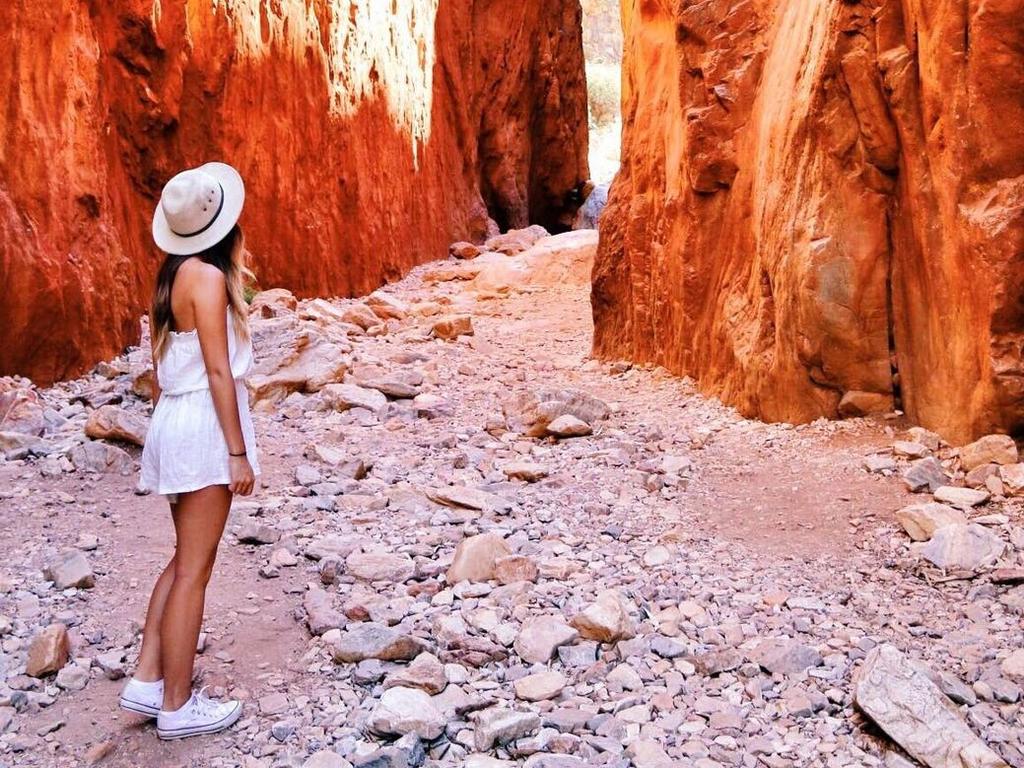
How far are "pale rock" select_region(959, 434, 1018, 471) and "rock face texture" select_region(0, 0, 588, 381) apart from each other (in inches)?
212

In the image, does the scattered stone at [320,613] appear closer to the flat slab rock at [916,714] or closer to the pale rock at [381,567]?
the pale rock at [381,567]

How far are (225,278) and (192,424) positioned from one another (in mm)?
415

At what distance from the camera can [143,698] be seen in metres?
2.72

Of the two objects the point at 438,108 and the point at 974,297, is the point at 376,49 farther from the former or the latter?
the point at 974,297

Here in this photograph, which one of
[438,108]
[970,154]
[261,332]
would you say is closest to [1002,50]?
[970,154]

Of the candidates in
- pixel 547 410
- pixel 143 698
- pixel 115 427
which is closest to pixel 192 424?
pixel 143 698

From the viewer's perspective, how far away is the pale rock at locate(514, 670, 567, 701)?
2816mm

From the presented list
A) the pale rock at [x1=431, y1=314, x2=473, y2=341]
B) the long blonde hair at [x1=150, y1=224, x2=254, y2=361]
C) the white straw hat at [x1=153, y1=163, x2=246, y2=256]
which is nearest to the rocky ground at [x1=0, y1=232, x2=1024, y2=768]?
the long blonde hair at [x1=150, y1=224, x2=254, y2=361]

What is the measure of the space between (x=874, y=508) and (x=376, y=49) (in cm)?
1108

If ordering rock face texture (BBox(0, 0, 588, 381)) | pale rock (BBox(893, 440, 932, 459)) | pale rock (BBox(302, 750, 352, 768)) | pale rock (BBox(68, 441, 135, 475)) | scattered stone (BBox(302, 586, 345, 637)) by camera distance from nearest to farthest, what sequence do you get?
pale rock (BBox(302, 750, 352, 768)), scattered stone (BBox(302, 586, 345, 637)), pale rock (BBox(893, 440, 932, 459)), pale rock (BBox(68, 441, 135, 475)), rock face texture (BBox(0, 0, 588, 381))

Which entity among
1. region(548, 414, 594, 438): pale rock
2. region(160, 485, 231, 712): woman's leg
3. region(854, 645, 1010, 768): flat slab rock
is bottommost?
region(548, 414, 594, 438): pale rock

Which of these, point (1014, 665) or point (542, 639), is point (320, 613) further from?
point (1014, 665)

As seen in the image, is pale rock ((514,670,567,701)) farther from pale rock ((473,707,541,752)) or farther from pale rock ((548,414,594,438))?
pale rock ((548,414,594,438))

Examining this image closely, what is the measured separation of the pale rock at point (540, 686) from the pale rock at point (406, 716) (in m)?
0.27
